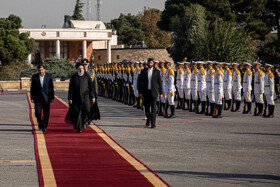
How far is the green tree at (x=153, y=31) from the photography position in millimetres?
95938

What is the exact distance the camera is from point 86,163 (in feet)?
31.6

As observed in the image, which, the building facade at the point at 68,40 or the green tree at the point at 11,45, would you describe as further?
the building facade at the point at 68,40

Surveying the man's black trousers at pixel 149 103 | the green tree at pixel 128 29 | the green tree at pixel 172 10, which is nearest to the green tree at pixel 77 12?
the green tree at pixel 128 29

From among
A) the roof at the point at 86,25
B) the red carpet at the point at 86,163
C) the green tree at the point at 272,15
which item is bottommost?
the red carpet at the point at 86,163

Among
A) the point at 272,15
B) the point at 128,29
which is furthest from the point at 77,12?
the point at 272,15

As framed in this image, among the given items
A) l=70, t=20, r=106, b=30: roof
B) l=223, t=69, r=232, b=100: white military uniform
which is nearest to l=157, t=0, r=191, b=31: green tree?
l=70, t=20, r=106, b=30: roof

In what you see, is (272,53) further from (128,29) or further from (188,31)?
(128,29)

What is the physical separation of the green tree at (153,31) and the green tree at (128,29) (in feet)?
4.22

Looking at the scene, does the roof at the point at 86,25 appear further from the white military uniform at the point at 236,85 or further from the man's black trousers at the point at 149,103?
the man's black trousers at the point at 149,103

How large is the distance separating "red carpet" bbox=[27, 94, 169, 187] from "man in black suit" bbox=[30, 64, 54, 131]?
0.49 meters

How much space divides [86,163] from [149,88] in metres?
6.15

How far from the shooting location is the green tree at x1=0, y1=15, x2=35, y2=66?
55.1 m

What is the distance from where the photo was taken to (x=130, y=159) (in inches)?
393

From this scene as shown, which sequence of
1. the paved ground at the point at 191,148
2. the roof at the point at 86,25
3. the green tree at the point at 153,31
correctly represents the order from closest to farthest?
the paved ground at the point at 191,148 → the roof at the point at 86,25 → the green tree at the point at 153,31
